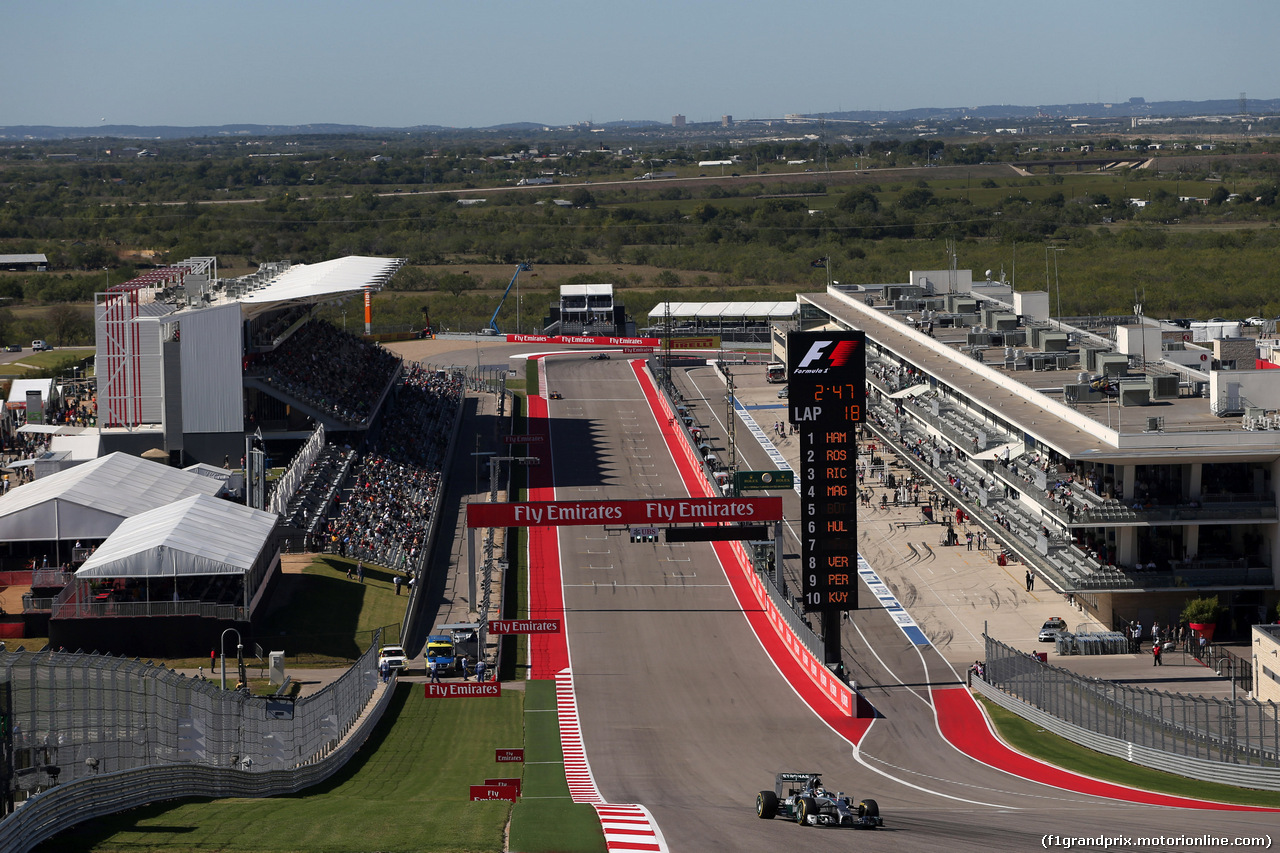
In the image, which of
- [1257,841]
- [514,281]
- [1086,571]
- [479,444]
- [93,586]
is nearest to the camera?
[1257,841]

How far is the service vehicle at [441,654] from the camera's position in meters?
47.4

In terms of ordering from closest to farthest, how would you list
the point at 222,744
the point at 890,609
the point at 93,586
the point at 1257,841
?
1. the point at 1257,841
2. the point at 222,744
3. the point at 93,586
4. the point at 890,609

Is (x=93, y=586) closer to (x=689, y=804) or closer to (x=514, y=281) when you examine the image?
(x=689, y=804)

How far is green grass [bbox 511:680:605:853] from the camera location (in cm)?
2841

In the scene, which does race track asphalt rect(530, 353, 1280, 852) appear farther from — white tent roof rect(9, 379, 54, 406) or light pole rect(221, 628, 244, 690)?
white tent roof rect(9, 379, 54, 406)

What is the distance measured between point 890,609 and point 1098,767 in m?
17.2

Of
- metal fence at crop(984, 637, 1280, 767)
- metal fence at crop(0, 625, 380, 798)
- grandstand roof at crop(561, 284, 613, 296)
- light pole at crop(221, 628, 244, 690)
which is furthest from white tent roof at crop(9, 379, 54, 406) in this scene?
metal fence at crop(984, 637, 1280, 767)

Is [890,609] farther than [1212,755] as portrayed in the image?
Yes

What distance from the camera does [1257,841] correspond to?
2828cm

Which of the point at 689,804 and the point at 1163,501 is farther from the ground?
the point at 1163,501

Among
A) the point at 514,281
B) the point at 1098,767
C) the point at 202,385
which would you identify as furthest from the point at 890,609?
the point at 514,281

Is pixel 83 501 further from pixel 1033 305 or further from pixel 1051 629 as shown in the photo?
pixel 1033 305

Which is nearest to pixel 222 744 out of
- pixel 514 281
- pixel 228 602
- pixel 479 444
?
pixel 228 602

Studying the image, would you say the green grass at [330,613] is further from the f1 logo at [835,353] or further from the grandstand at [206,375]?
the f1 logo at [835,353]
